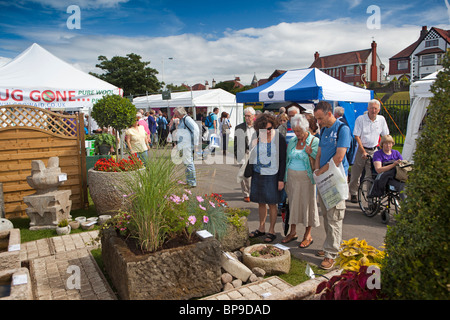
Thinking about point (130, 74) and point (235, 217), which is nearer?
point (235, 217)

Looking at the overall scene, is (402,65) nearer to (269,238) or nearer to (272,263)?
(269,238)

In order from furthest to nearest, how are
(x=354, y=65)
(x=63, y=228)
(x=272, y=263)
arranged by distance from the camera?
(x=354, y=65) → (x=63, y=228) → (x=272, y=263)

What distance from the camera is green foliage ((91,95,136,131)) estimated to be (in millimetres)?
7047

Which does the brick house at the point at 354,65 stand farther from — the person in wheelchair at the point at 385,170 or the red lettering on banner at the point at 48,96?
the red lettering on banner at the point at 48,96

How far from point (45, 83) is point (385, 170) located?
27.5 feet

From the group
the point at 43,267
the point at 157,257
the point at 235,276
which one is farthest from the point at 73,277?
the point at 235,276

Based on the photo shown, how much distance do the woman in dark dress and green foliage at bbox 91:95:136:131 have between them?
346 cm

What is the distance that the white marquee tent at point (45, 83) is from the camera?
27.6 ft

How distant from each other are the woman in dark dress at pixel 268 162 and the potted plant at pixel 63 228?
10.4 ft

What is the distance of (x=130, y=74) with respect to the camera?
178ft

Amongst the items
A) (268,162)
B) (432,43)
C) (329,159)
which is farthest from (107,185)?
(432,43)

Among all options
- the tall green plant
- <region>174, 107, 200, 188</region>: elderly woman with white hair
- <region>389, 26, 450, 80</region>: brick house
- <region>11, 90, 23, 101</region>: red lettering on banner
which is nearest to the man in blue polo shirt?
the tall green plant

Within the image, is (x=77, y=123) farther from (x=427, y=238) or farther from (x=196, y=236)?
(x=427, y=238)
